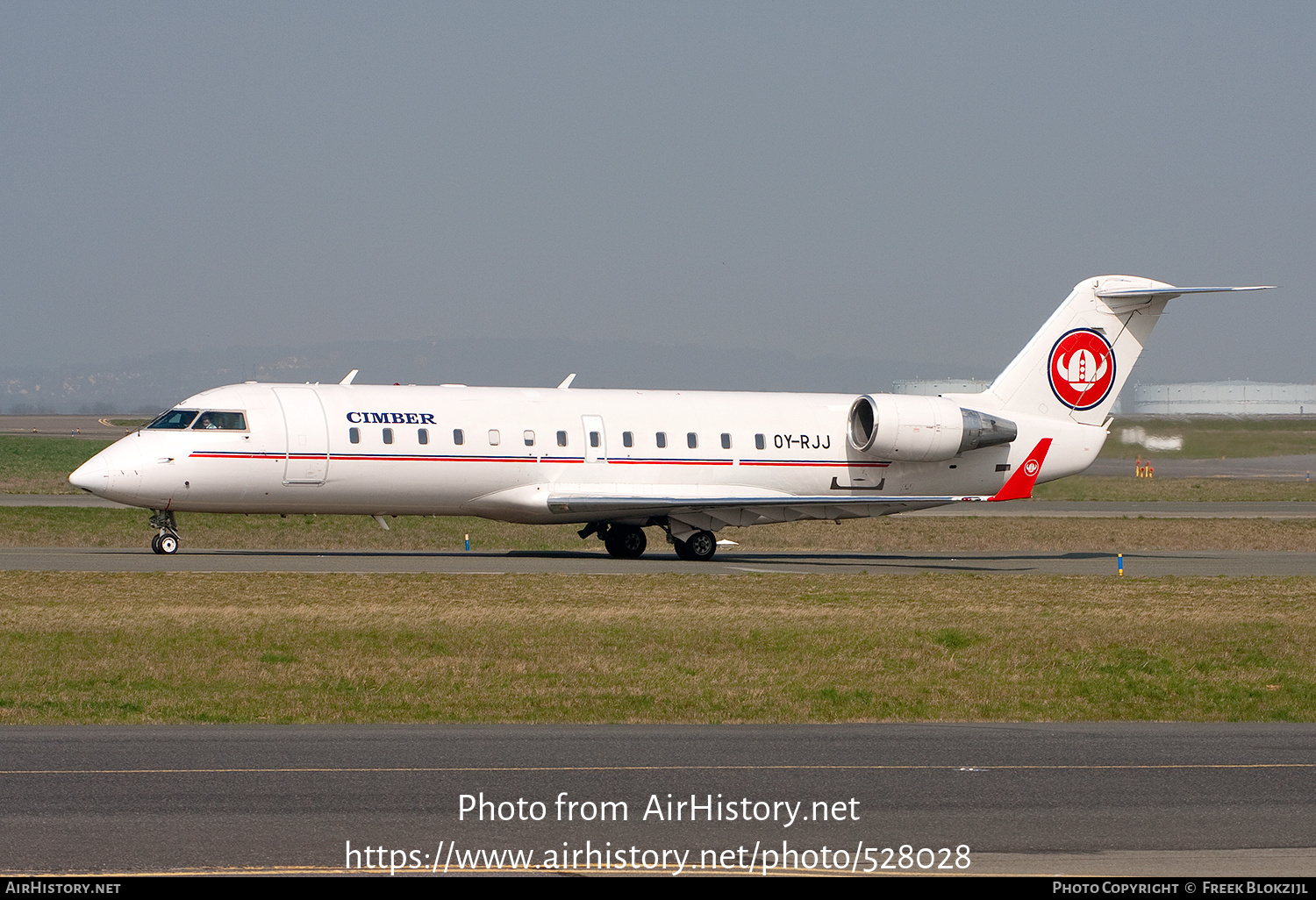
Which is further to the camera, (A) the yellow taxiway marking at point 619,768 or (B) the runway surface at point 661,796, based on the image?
(A) the yellow taxiway marking at point 619,768

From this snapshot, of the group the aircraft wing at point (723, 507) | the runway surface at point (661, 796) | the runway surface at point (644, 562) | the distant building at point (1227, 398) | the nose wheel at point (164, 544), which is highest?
the distant building at point (1227, 398)

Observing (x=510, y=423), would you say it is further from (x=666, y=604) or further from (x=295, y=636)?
(x=295, y=636)

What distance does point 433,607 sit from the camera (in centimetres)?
2097

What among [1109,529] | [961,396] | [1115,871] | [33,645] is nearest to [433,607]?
[33,645]

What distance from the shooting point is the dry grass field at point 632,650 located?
48.0 feet

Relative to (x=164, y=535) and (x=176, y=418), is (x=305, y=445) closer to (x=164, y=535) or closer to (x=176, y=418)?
(x=176, y=418)

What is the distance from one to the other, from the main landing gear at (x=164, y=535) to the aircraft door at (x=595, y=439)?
8286 millimetres

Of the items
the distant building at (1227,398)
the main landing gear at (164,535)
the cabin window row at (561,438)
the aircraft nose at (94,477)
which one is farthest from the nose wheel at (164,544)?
the distant building at (1227,398)

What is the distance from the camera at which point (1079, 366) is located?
111 ft

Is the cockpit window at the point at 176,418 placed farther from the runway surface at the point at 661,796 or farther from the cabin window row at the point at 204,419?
the runway surface at the point at 661,796

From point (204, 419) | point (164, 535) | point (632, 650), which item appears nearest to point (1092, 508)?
point (204, 419)

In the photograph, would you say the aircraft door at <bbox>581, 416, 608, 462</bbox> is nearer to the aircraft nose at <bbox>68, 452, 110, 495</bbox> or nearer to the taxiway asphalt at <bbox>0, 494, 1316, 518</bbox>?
the aircraft nose at <bbox>68, 452, 110, 495</bbox>

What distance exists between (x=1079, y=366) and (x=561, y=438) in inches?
494

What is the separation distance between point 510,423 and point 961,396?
11.3 metres
